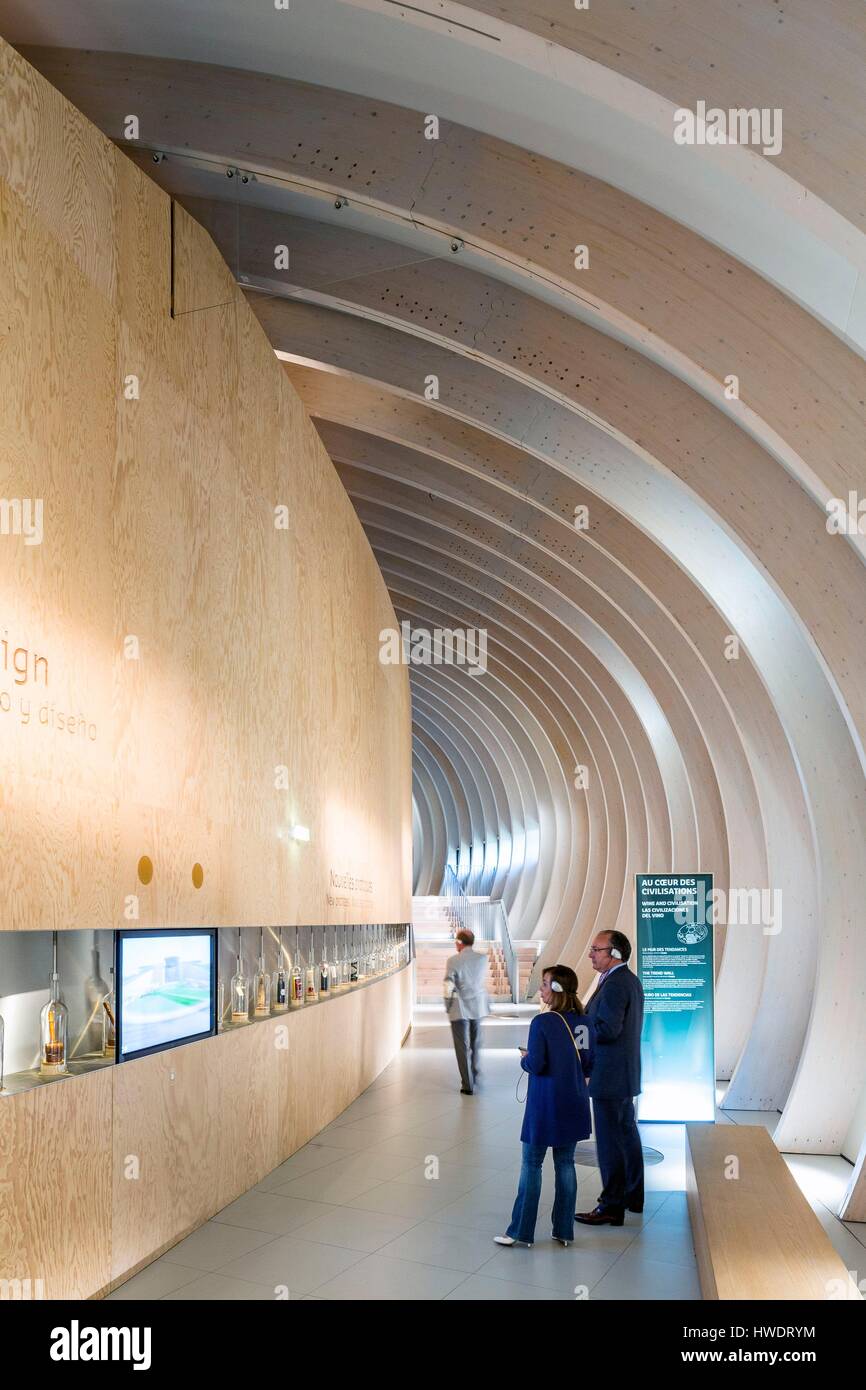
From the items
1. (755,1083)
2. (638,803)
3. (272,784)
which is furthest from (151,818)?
(638,803)

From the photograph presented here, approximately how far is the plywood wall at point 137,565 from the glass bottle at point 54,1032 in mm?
377

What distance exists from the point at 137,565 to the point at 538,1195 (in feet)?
12.6

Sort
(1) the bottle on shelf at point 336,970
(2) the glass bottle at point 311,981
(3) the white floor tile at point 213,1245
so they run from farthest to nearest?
(1) the bottle on shelf at point 336,970 < (2) the glass bottle at point 311,981 < (3) the white floor tile at point 213,1245

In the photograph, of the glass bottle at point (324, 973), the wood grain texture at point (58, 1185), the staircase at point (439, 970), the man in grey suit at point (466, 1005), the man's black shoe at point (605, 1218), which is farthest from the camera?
the staircase at point (439, 970)

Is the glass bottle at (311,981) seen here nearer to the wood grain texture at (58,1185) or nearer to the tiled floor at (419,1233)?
the tiled floor at (419,1233)

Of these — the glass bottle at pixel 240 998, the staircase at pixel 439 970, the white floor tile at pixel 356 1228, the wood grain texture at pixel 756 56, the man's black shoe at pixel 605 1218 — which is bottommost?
the staircase at pixel 439 970

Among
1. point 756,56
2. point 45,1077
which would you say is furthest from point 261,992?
point 756,56

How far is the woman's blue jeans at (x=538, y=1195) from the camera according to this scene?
6098mm

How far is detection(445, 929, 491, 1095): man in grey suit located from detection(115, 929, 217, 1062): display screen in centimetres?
496

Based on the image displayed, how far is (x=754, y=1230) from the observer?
5227 millimetres

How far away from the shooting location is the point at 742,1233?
17.0ft

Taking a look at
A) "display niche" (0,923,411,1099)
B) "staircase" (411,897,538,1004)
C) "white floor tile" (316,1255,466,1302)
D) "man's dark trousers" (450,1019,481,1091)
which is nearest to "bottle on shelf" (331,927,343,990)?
"man's dark trousers" (450,1019,481,1091)

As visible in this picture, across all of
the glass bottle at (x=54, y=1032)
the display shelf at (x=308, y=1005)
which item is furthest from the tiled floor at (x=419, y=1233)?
the glass bottle at (x=54, y=1032)

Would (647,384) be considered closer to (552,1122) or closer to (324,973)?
(552,1122)
